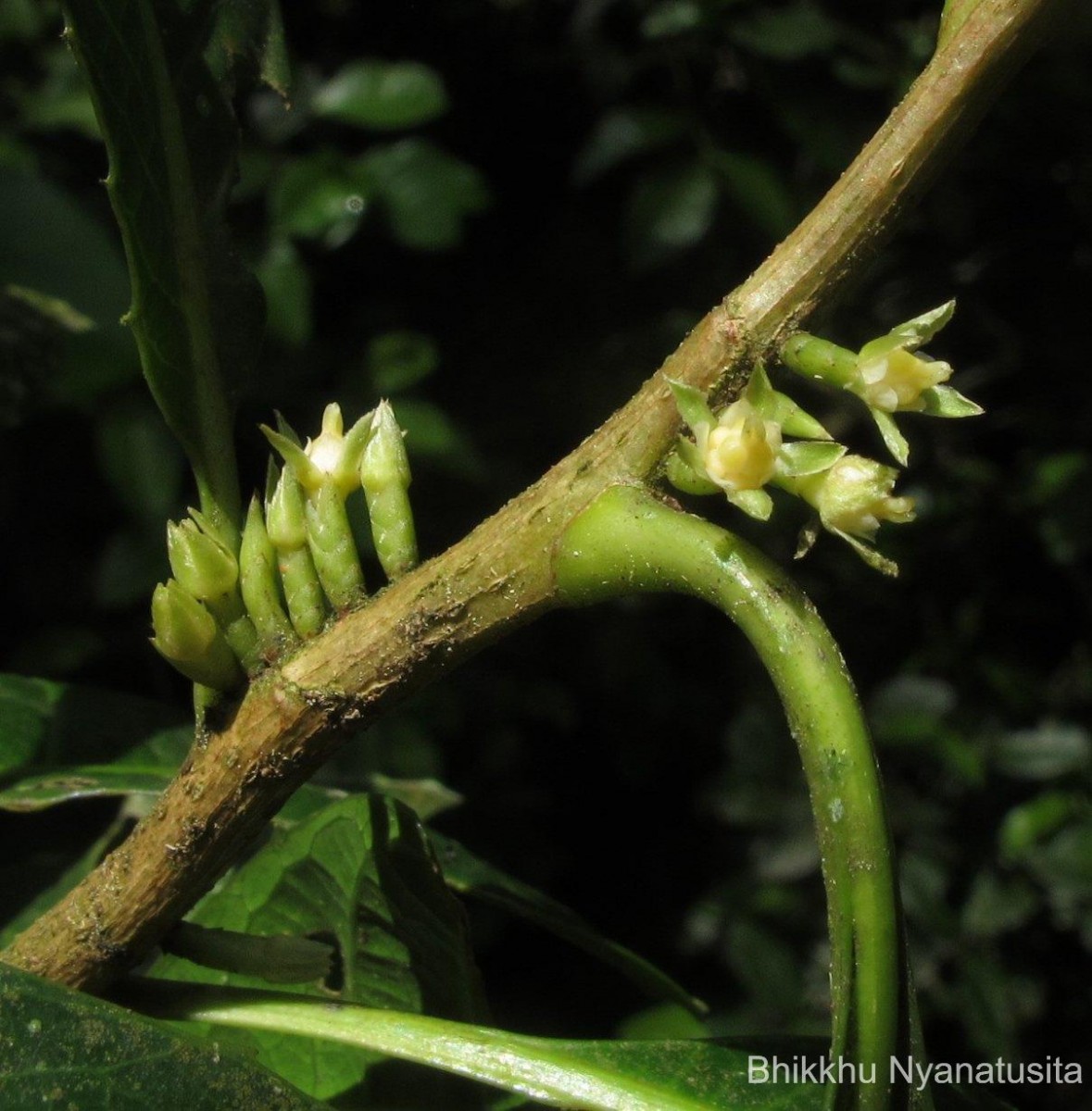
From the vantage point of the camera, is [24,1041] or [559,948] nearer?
[24,1041]

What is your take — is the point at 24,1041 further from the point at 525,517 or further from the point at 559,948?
the point at 559,948

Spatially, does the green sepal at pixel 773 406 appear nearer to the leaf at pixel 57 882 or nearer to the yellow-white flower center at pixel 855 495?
the yellow-white flower center at pixel 855 495

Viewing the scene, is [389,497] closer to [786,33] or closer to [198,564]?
[198,564]

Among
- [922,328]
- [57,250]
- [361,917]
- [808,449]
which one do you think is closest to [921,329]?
[922,328]

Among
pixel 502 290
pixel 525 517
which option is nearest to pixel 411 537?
pixel 525 517

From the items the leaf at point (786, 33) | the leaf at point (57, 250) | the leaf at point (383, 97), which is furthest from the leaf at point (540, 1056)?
the leaf at point (786, 33)


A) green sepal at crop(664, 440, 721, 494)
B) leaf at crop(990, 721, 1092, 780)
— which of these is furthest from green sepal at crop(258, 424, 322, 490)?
leaf at crop(990, 721, 1092, 780)

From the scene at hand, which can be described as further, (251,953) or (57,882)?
(57,882)
